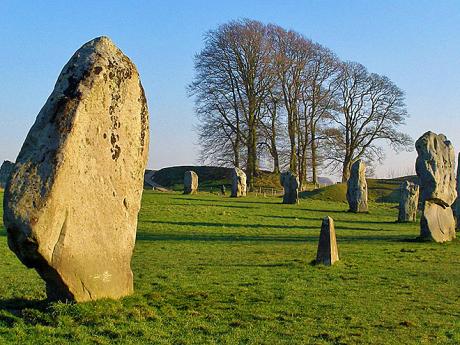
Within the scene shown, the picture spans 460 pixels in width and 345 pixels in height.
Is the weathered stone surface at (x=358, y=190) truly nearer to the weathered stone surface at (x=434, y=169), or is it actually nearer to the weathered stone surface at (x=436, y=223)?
the weathered stone surface at (x=434, y=169)

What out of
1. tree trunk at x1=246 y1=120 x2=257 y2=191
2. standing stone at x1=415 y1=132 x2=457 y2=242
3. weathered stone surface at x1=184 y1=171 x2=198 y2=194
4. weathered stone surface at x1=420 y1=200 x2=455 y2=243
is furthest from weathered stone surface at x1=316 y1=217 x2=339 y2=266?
tree trunk at x1=246 y1=120 x2=257 y2=191

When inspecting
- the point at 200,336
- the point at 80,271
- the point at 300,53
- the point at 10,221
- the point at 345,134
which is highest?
the point at 300,53

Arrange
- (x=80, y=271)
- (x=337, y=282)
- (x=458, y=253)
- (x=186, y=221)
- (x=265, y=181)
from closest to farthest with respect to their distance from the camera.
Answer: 1. (x=80, y=271)
2. (x=337, y=282)
3. (x=458, y=253)
4. (x=186, y=221)
5. (x=265, y=181)

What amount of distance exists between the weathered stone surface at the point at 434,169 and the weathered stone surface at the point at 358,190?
24.0 ft

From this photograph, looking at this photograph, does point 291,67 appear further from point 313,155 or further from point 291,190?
point 291,190

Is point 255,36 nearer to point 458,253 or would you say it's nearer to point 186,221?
point 186,221

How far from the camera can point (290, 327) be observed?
8.42m

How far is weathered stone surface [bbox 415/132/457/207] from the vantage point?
90.2 ft

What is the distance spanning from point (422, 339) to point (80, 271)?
481 centimetres

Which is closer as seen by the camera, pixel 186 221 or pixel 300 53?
pixel 186 221

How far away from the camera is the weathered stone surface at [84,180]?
819 cm

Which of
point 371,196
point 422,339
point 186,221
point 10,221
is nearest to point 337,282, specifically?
point 422,339

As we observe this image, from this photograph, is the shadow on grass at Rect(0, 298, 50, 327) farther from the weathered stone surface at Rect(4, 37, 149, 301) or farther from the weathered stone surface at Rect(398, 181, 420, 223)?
the weathered stone surface at Rect(398, 181, 420, 223)

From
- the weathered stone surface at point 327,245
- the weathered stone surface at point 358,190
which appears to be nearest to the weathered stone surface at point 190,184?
the weathered stone surface at point 358,190
